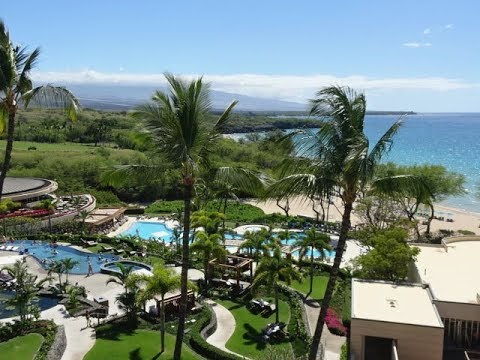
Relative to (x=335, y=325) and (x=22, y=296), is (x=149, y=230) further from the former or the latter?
(x=335, y=325)

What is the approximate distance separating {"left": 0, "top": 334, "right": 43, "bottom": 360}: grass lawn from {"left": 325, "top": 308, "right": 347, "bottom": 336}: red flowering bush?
14.0 metres

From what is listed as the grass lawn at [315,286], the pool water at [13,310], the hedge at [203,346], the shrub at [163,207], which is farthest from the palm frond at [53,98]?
the shrub at [163,207]

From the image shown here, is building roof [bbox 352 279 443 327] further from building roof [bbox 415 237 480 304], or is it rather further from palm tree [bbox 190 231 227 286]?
palm tree [bbox 190 231 227 286]

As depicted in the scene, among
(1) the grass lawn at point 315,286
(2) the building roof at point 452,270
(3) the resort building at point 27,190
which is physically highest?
(2) the building roof at point 452,270

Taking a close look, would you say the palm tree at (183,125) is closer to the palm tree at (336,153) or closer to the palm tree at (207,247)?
the palm tree at (336,153)

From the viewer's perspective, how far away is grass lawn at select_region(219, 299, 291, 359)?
880 inches

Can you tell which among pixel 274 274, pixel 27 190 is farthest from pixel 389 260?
pixel 27 190

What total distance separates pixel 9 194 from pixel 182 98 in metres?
43.1

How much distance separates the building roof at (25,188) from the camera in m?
51.2

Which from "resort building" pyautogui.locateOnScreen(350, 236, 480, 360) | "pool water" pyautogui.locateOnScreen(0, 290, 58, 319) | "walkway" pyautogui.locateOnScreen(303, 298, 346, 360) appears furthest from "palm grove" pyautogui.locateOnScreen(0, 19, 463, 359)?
"pool water" pyautogui.locateOnScreen(0, 290, 58, 319)

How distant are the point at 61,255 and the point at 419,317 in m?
30.8

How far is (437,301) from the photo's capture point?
1983cm

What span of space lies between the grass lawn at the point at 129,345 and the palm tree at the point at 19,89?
9707 mm

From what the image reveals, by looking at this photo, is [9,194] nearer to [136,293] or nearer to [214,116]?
[136,293]
